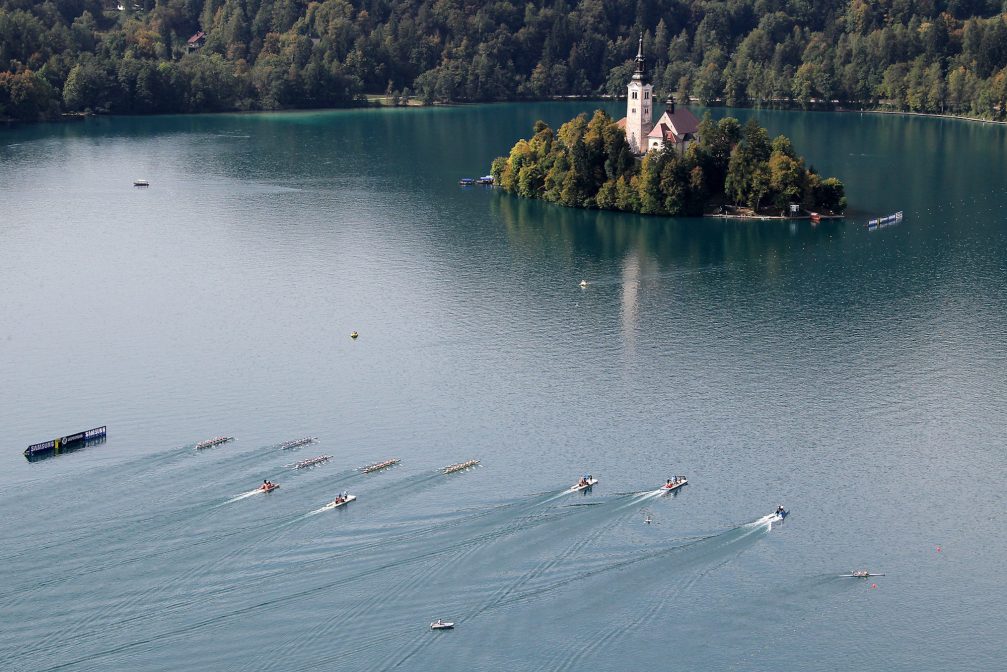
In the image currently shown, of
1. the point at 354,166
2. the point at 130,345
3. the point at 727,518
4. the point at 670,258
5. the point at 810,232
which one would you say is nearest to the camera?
the point at 727,518

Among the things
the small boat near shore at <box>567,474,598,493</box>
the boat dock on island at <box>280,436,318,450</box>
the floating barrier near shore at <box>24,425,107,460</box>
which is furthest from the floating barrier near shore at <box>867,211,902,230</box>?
the floating barrier near shore at <box>24,425,107,460</box>

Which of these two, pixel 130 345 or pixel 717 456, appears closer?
pixel 717 456

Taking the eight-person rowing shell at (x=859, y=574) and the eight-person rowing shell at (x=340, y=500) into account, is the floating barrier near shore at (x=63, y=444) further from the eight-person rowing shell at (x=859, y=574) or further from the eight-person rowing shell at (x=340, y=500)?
the eight-person rowing shell at (x=859, y=574)

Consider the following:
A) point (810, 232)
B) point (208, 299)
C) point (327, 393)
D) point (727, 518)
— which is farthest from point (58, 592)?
point (810, 232)

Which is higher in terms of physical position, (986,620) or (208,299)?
(208,299)

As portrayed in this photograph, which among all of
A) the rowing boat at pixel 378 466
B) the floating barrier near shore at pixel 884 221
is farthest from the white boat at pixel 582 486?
the floating barrier near shore at pixel 884 221

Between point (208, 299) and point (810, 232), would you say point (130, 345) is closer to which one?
point (208, 299)
